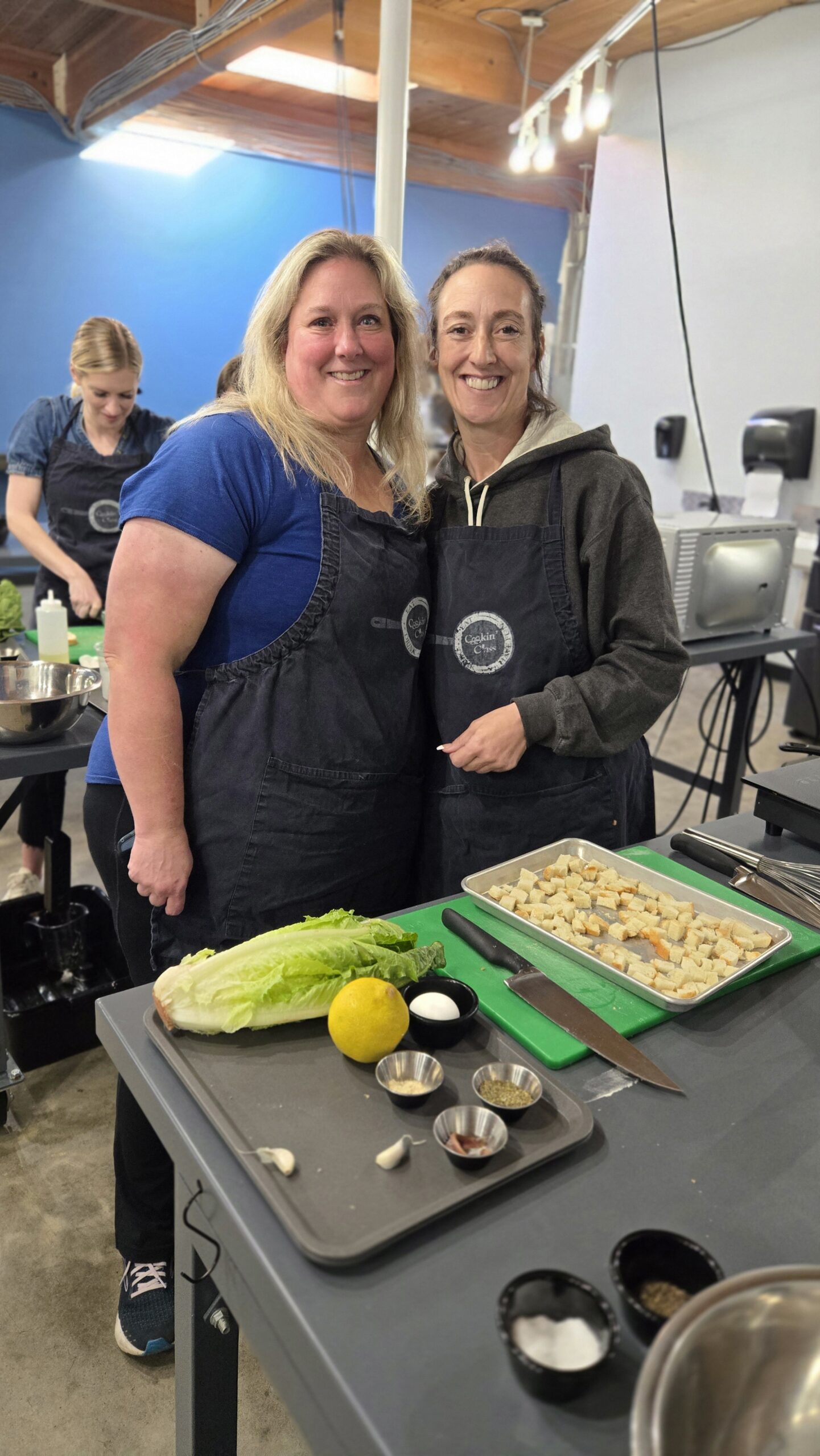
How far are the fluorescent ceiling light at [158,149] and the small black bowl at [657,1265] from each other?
7170 mm

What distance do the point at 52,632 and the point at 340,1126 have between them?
6.87 feet

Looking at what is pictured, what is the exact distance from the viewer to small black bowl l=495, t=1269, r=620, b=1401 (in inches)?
28.9

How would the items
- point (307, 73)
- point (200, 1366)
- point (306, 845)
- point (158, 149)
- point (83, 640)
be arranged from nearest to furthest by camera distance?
point (200, 1366), point (306, 845), point (83, 640), point (307, 73), point (158, 149)

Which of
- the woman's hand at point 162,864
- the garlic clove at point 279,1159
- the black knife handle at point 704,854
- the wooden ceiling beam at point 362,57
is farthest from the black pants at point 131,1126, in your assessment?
the wooden ceiling beam at point 362,57

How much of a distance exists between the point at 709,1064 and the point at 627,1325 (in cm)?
40

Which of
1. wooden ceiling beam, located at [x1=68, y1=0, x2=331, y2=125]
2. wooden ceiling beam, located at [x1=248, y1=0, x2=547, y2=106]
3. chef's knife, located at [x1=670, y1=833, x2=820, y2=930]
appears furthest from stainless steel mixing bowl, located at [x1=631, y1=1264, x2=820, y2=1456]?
wooden ceiling beam, located at [x1=248, y1=0, x2=547, y2=106]

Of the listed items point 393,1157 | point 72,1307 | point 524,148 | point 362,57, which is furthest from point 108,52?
point 393,1157

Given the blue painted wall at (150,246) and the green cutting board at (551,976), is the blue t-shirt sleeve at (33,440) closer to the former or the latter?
the green cutting board at (551,976)

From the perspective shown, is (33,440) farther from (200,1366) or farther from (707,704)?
(707,704)

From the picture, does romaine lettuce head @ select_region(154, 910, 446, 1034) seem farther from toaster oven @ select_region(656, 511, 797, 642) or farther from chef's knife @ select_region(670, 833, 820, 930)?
toaster oven @ select_region(656, 511, 797, 642)

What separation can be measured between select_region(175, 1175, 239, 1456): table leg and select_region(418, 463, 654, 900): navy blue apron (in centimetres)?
82

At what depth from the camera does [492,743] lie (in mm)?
1670

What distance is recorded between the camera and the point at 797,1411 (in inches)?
28.9

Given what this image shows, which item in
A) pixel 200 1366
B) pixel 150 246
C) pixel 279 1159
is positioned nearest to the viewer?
pixel 279 1159
